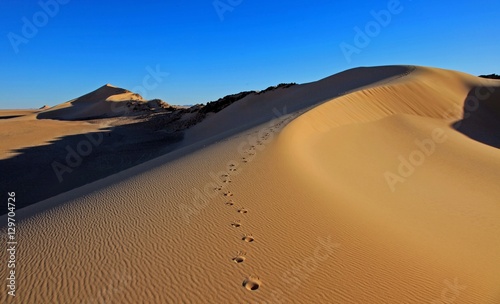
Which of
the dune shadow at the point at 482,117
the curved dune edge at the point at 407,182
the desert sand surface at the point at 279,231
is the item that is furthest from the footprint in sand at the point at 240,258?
the dune shadow at the point at 482,117

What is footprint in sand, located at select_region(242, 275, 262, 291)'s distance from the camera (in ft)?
8.43

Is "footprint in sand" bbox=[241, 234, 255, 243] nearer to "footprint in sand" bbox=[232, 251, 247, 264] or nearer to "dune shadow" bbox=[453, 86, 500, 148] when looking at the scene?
"footprint in sand" bbox=[232, 251, 247, 264]

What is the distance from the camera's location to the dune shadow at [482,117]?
1242 cm

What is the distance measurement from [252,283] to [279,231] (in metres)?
0.97

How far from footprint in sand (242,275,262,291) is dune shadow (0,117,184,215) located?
24.1 feet

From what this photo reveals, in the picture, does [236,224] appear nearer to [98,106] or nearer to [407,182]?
[407,182]

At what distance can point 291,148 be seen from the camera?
265 inches

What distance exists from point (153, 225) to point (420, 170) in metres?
6.68

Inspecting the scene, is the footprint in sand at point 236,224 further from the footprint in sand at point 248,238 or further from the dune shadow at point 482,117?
the dune shadow at point 482,117

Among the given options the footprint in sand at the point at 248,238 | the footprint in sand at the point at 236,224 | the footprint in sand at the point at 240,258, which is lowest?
the footprint in sand at the point at 240,258

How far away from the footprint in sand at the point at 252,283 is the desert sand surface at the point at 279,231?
0.04ft

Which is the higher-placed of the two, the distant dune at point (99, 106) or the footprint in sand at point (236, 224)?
the distant dune at point (99, 106)

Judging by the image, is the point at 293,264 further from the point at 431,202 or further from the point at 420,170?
Result: the point at 420,170

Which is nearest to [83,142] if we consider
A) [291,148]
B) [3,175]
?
[3,175]
